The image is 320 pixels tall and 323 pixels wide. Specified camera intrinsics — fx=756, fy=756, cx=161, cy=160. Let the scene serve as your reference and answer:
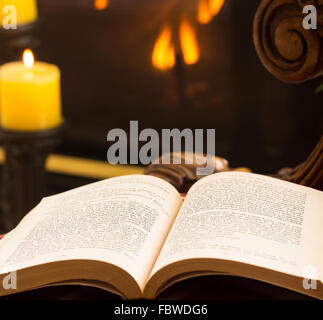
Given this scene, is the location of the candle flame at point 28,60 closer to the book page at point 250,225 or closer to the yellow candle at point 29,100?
the yellow candle at point 29,100

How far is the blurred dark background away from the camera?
82.9 inches

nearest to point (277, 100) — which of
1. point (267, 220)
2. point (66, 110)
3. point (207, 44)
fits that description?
point (207, 44)

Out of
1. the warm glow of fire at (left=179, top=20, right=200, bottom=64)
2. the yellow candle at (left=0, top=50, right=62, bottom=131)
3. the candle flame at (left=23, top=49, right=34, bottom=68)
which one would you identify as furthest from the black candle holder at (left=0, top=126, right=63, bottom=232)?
the warm glow of fire at (left=179, top=20, right=200, bottom=64)

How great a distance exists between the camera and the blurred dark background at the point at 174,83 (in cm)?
211

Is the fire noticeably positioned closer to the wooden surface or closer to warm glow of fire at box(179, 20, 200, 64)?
warm glow of fire at box(179, 20, 200, 64)

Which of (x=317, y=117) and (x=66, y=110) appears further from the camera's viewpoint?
(x=66, y=110)

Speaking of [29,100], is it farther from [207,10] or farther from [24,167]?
[207,10]

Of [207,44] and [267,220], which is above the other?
[207,44]

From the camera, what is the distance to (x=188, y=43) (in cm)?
219

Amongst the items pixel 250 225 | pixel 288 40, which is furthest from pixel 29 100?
pixel 250 225

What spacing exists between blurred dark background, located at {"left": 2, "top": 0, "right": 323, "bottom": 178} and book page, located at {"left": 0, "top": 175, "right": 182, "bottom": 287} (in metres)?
1.11
